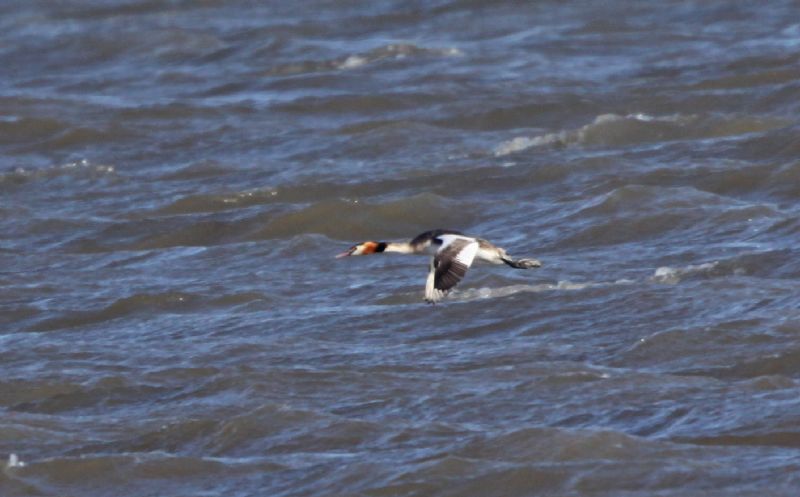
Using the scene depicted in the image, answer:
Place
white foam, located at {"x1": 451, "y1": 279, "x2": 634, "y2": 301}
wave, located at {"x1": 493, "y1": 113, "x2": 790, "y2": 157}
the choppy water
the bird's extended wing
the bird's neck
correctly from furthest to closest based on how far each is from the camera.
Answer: wave, located at {"x1": 493, "y1": 113, "x2": 790, "y2": 157}, white foam, located at {"x1": 451, "y1": 279, "x2": 634, "y2": 301}, the bird's neck, the bird's extended wing, the choppy water

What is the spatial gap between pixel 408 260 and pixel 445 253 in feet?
9.33

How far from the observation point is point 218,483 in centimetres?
835

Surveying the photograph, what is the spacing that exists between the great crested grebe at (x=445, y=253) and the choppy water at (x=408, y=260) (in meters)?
0.45

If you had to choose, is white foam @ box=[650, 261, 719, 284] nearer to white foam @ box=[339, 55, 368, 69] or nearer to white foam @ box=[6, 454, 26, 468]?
white foam @ box=[6, 454, 26, 468]

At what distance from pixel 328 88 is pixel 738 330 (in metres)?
10.4

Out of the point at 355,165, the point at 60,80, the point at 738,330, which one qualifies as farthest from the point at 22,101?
the point at 738,330

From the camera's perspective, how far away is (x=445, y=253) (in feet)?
32.2

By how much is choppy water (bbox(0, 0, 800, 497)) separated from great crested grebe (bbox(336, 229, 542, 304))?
17.8 inches

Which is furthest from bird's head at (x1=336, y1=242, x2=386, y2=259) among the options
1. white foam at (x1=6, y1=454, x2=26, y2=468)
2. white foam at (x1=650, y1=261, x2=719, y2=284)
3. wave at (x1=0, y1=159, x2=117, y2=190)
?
wave at (x1=0, y1=159, x2=117, y2=190)

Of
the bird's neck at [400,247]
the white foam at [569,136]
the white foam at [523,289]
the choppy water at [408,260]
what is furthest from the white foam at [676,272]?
the white foam at [569,136]

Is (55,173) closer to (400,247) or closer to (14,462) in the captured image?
(400,247)

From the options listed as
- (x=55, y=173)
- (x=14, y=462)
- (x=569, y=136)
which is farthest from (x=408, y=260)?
(x=55, y=173)

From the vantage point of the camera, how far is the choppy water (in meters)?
8.55

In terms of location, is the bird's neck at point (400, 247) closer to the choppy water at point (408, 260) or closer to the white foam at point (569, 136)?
the choppy water at point (408, 260)
